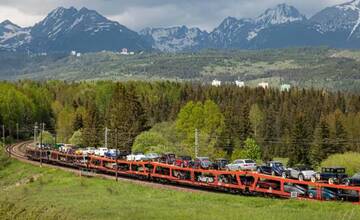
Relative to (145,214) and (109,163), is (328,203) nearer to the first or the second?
(145,214)

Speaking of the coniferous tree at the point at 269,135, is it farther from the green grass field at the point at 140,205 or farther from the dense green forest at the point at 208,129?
the green grass field at the point at 140,205

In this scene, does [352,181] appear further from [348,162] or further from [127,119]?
[127,119]

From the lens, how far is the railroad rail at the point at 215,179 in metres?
56.1

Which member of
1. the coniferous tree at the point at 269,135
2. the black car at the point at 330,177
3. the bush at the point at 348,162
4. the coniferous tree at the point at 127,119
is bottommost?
the coniferous tree at the point at 269,135

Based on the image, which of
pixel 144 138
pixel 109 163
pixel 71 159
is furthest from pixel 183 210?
pixel 144 138

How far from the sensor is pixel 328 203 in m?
51.2

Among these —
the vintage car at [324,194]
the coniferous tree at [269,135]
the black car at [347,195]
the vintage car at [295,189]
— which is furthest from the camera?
the coniferous tree at [269,135]

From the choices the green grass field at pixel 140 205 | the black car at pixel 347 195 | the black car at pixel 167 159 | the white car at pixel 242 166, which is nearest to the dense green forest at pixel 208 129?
the black car at pixel 167 159

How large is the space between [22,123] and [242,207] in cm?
15269

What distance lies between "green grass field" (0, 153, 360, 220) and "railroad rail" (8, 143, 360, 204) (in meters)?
3.37

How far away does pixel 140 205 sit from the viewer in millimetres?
56250

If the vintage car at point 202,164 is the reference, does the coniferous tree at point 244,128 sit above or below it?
below

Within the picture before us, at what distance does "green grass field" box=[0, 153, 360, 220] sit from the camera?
40638mm

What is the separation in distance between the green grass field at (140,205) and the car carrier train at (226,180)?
11.1 ft
